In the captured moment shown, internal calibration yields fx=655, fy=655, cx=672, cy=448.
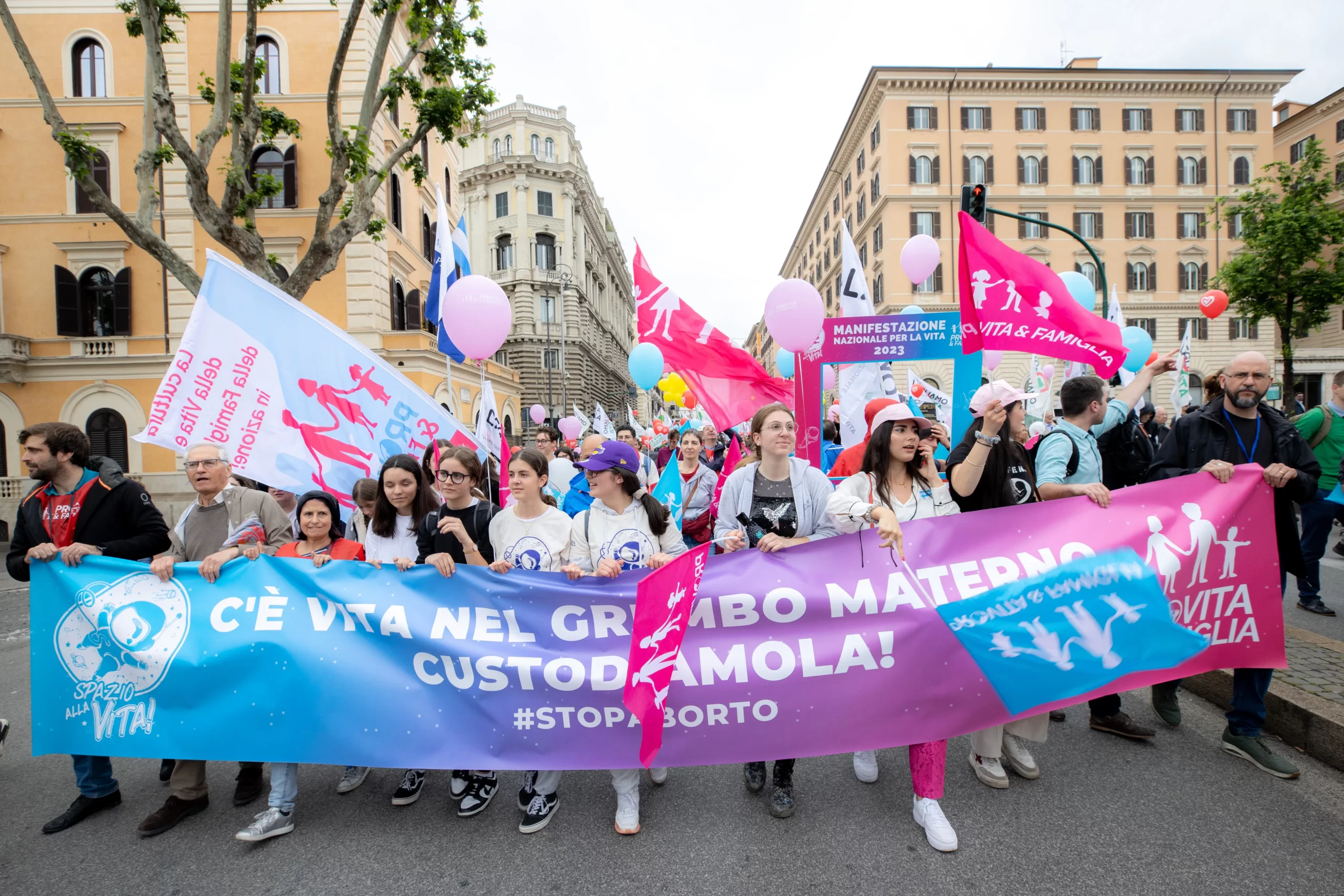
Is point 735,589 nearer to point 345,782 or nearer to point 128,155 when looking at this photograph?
point 345,782

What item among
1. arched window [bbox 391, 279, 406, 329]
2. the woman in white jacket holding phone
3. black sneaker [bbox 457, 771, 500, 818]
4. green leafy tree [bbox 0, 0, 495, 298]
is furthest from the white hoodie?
arched window [bbox 391, 279, 406, 329]

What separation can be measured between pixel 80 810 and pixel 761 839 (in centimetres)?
335

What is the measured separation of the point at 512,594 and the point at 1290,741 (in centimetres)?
424

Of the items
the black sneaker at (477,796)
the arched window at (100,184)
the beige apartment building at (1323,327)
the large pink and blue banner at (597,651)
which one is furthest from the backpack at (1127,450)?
the beige apartment building at (1323,327)

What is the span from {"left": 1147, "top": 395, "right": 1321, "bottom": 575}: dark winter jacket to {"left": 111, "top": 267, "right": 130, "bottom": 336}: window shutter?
84.2 ft

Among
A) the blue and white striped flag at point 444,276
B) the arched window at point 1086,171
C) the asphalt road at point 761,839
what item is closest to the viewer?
the asphalt road at point 761,839

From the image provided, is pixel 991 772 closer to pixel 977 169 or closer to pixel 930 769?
pixel 930 769

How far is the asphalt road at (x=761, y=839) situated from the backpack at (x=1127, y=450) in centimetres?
173

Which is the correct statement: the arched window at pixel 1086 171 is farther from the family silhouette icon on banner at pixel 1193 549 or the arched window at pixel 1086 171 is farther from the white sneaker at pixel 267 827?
the white sneaker at pixel 267 827

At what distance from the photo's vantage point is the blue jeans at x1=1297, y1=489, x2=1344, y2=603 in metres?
5.94

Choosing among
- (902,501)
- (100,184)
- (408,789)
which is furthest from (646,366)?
(100,184)

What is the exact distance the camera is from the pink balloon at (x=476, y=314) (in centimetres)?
495

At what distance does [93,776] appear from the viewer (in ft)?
10.9

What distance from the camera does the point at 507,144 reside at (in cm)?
5259
